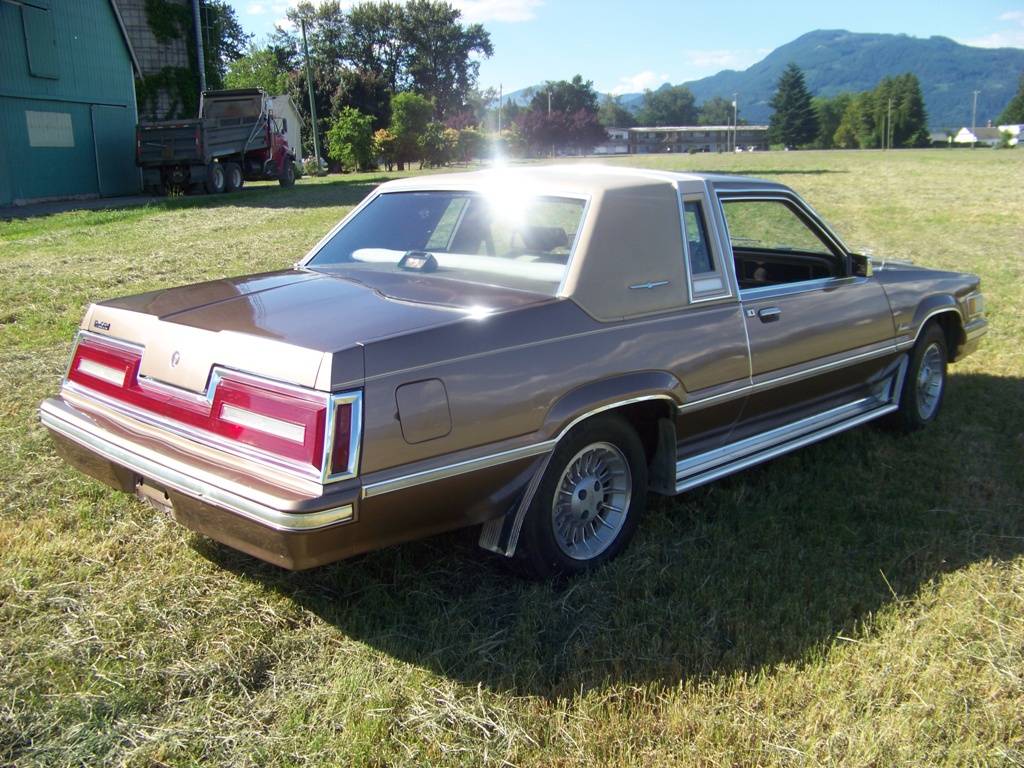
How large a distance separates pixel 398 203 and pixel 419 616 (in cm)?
199

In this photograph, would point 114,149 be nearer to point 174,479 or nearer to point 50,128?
point 50,128

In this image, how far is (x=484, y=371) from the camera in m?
2.94

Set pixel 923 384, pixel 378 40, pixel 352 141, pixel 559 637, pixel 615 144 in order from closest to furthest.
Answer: pixel 559 637 < pixel 923 384 < pixel 352 141 < pixel 378 40 < pixel 615 144

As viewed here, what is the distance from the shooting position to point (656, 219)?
12.1ft

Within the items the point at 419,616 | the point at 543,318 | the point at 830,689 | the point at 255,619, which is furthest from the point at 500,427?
the point at 830,689

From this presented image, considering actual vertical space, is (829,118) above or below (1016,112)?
below

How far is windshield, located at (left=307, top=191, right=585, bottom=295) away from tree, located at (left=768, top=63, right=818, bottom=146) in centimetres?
12630

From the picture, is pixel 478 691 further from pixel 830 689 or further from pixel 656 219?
pixel 656 219

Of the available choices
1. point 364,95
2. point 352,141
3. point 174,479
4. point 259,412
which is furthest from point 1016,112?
point 174,479

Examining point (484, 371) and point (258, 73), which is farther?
point (258, 73)

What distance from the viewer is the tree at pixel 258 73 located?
2339 inches

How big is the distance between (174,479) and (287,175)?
24.6m

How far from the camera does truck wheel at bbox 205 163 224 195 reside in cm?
2199

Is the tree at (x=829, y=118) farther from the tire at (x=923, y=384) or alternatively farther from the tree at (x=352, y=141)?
the tire at (x=923, y=384)
